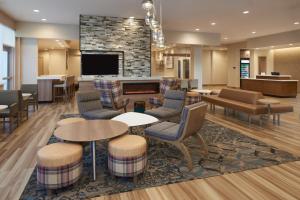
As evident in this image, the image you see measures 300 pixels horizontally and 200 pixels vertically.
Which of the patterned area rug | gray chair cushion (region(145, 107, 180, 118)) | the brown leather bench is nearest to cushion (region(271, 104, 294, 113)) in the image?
the brown leather bench

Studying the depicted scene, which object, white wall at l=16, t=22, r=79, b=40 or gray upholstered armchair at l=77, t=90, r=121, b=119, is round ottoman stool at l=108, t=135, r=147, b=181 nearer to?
gray upholstered armchair at l=77, t=90, r=121, b=119

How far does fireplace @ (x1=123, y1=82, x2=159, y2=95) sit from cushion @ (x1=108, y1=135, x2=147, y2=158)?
5412 millimetres

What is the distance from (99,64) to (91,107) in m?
3.95

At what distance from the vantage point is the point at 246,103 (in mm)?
6473

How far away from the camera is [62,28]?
9875 millimetres

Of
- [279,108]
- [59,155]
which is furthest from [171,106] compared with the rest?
[59,155]

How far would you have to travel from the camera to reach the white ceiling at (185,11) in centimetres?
689

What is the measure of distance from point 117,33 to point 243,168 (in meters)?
6.99

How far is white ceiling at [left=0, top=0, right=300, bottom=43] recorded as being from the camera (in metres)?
6.89

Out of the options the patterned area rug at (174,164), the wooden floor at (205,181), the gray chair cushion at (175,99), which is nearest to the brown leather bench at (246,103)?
the wooden floor at (205,181)

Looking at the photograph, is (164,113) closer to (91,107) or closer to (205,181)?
(91,107)

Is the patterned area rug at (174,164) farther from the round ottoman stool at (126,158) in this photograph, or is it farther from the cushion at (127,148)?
the cushion at (127,148)

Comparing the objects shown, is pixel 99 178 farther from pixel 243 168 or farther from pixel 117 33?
pixel 117 33

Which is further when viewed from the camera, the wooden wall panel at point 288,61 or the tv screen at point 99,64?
the wooden wall panel at point 288,61
